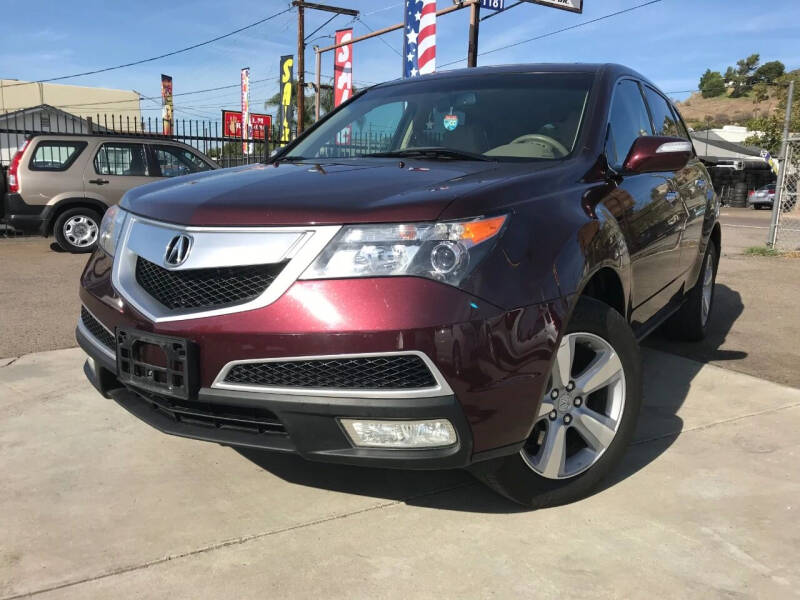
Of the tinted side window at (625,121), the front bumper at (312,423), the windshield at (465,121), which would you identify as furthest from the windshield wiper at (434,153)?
the front bumper at (312,423)

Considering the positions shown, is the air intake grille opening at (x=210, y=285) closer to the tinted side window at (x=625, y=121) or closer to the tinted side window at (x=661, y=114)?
the tinted side window at (x=625, y=121)

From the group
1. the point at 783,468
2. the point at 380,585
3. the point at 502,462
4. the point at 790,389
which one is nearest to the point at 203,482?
the point at 380,585

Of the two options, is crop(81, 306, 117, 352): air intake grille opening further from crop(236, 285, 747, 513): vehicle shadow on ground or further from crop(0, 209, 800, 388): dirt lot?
crop(0, 209, 800, 388): dirt lot

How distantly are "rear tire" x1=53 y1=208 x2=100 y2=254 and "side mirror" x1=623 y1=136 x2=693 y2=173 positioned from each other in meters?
8.73

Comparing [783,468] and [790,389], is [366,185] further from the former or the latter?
[790,389]

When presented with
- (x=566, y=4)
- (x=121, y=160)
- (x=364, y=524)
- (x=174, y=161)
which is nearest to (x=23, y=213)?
(x=121, y=160)

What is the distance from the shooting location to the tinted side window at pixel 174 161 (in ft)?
35.1

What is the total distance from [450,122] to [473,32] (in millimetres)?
11337

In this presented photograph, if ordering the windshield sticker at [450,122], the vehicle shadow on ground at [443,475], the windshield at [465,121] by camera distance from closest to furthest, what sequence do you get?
the vehicle shadow on ground at [443,475], the windshield at [465,121], the windshield sticker at [450,122]

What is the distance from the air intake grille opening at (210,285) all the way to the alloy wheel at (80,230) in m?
8.40

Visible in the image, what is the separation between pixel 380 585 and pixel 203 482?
103 cm

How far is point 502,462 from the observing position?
242 cm

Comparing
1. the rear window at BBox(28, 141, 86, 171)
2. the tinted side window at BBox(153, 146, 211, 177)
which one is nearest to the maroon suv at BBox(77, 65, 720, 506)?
the rear window at BBox(28, 141, 86, 171)

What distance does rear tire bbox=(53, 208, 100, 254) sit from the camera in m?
9.95
